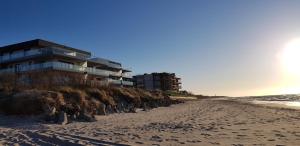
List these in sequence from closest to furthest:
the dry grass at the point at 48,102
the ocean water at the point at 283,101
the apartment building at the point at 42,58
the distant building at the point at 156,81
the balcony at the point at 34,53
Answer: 1. the dry grass at the point at 48,102
2. the ocean water at the point at 283,101
3. the apartment building at the point at 42,58
4. the balcony at the point at 34,53
5. the distant building at the point at 156,81

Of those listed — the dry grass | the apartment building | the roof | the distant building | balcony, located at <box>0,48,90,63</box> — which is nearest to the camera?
the dry grass

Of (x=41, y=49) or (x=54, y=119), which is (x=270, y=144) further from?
(x=41, y=49)

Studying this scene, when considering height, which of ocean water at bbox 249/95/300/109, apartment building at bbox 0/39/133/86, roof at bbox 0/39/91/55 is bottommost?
ocean water at bbox 249/95/300/109

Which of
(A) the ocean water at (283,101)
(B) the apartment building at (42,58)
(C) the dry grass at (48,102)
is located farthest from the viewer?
(B) the apartment building at (42,58)

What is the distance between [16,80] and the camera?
26781 millimetres

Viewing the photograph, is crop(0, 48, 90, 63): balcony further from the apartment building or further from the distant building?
the distant building

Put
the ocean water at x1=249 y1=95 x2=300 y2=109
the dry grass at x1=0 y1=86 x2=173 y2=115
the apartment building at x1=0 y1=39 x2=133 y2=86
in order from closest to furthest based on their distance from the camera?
the dry grass at x1=0 y1=86 x2=173 y2=115 < the ocean water at x1=249 y1=95 x2=300 y2=109 < the apartment building at x1=0 y1=39 x2=133 y2=86

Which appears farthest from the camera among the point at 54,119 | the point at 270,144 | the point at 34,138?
the point at 54,119

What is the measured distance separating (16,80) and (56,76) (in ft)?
12.1

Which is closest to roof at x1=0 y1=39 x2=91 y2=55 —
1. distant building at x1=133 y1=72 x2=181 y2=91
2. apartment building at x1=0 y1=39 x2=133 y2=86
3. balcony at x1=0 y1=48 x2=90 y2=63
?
apartment building at x1=0 y1=39 x2=133 y2=86

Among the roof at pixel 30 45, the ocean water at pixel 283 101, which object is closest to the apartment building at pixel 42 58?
the roof at pixel 30 45

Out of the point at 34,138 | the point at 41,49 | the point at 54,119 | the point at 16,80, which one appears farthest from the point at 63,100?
the point at 41,49

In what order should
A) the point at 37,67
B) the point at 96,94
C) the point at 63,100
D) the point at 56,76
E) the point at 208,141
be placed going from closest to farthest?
the point at 208,141, the point at 63,100, the point at 96,94, the point at 56,76, the point at 37,67

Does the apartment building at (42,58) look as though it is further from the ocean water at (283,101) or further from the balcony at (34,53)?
the ocean water at (283,101)
